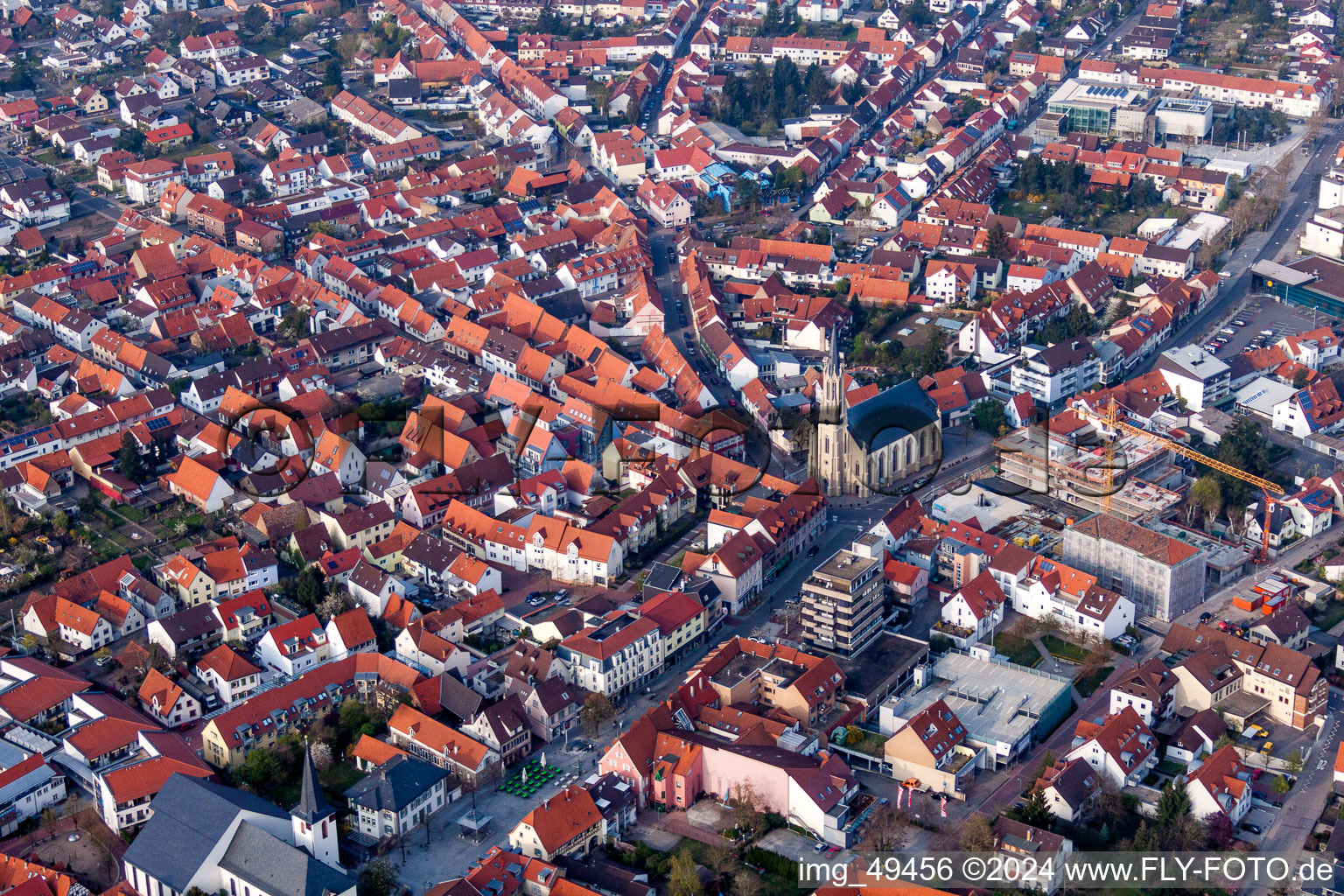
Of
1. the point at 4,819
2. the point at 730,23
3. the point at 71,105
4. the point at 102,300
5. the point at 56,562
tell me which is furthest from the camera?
the point at 730,23

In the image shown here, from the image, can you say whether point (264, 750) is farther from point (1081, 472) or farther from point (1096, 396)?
point (1096, 396)

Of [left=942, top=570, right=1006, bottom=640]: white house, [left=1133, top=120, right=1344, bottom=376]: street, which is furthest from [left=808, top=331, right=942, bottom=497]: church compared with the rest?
[left=1133, top=120, right=1344, bottom=376]: street

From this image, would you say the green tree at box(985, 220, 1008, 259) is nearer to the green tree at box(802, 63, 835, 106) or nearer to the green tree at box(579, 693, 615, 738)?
the green tree at box(802, 63, 835, 106)

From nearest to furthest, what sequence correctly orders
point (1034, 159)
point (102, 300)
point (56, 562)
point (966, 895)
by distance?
point (966, 895) < point (56, 562) < point (102, 300) < point (1034, 159)

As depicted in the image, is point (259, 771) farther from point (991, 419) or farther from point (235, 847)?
point (991, 419)

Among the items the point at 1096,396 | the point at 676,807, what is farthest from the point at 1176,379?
the point at 676,807

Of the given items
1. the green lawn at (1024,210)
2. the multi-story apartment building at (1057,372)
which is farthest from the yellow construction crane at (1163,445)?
the green lawn at (1024,210)

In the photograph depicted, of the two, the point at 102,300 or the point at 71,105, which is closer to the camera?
the point at 102,300
